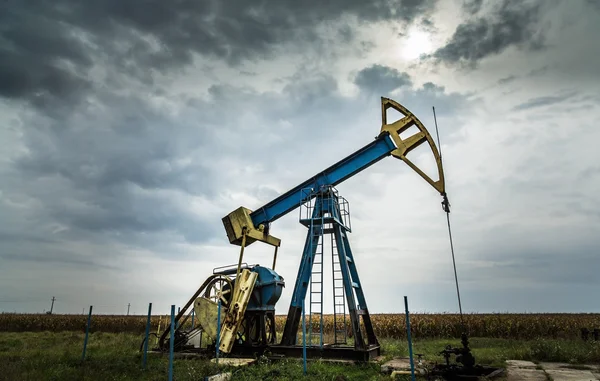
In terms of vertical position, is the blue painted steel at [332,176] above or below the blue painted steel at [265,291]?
above

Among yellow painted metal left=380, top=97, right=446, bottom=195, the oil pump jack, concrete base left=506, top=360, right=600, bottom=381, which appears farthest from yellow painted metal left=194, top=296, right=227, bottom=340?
concrete base left=506, top=360, right=600, bottom=381

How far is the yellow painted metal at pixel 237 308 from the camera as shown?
9000mm

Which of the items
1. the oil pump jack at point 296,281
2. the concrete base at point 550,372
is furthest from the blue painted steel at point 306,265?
the concrete base at point 550,372

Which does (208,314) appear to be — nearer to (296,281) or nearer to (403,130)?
(296,281)

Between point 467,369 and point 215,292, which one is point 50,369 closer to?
point 215,292

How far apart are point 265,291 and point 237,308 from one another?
1.05 m

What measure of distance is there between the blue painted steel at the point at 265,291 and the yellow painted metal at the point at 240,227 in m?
0.97

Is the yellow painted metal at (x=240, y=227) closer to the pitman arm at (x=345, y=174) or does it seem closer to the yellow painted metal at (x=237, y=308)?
the pitman arm at (x=345, y=174)

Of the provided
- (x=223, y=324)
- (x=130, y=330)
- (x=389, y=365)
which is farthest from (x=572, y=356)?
(x=130, y=330)

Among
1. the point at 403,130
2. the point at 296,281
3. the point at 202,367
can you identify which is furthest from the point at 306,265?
the point at 403,130

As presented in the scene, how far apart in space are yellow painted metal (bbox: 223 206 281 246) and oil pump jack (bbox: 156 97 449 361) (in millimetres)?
28

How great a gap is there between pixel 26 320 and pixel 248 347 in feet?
83.1

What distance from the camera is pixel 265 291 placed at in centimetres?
1011

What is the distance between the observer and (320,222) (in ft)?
32.1
